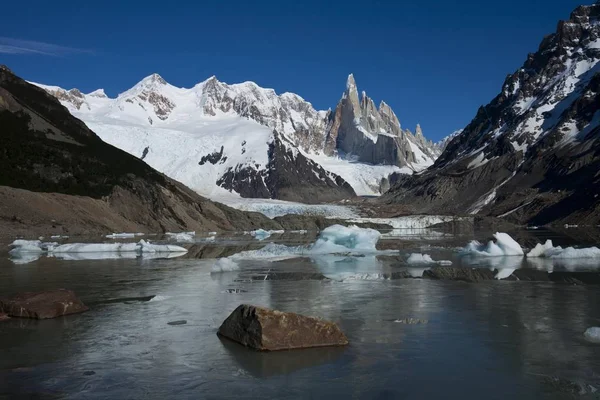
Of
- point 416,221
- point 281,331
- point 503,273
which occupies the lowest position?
point 281,331

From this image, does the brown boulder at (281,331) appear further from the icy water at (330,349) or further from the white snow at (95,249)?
the white snow at (95,249)

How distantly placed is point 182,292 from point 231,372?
36.4 feet

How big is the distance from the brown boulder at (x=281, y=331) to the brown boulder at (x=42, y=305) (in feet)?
20.1

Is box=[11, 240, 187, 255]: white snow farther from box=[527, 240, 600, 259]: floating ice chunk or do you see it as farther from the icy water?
box=[527, 240, 600, 259]: floating ice chunk

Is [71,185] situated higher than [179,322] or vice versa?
[71,185]

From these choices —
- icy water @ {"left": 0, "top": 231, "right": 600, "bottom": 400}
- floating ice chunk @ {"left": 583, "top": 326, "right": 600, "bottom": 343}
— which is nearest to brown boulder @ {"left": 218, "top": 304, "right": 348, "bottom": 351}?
icy water @ {"left": 0, "top": 231, "right": 600, "bottom": 400}

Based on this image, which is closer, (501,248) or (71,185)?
(501,248)

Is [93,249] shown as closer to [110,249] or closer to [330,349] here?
[110,249]

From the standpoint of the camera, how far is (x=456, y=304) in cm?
1761

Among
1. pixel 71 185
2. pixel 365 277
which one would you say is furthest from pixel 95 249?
pixel 71 185

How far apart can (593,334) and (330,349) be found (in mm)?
5836

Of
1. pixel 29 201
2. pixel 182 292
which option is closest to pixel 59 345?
pixel 182 292

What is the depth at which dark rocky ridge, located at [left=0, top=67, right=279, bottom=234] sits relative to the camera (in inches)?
3377

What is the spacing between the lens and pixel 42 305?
1589cm
